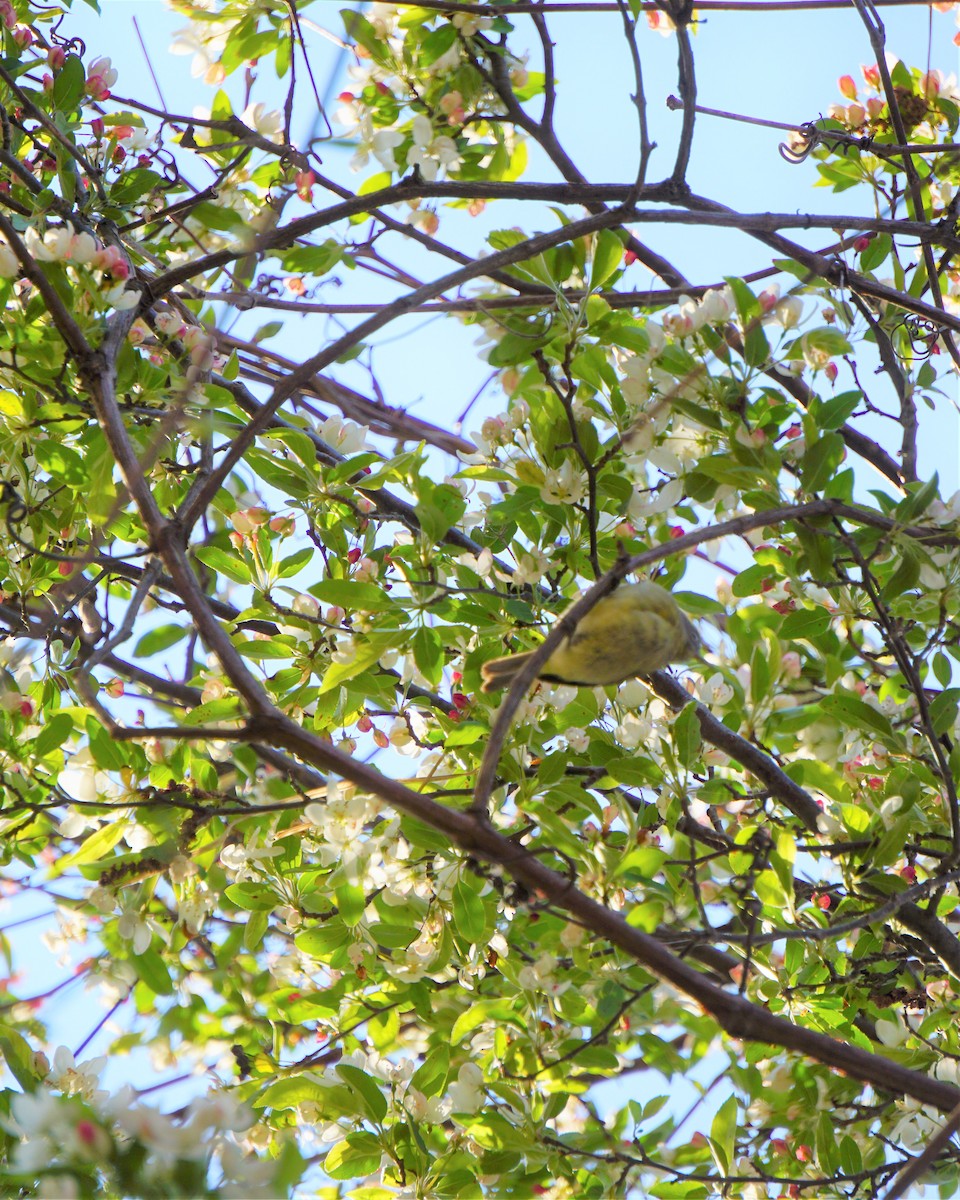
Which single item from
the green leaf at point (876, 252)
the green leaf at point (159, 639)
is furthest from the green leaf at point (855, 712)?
the green leaf at point (159, 639)

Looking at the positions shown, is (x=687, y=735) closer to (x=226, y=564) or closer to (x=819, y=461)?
(x=819, y=461)

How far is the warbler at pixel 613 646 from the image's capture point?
84.0 inches

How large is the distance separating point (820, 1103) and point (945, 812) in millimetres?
762

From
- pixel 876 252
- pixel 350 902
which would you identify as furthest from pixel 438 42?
pixel 350 902

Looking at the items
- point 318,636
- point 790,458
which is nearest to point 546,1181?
point 318,636

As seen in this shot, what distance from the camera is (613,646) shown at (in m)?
2.14

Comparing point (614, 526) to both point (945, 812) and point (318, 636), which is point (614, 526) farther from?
point (945, 812)

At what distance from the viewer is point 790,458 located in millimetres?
2293

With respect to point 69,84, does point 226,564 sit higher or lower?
lower

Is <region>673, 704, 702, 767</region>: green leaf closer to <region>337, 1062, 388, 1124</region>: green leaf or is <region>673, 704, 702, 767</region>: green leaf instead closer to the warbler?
the warbler

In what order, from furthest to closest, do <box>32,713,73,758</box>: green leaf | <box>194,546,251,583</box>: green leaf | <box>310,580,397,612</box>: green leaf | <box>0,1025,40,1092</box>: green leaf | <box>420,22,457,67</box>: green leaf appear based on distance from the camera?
<box>420,22,457,67</box>: green leaf, <box>194,546,251,583</box>: green leaf, <box>32,713,73,758</box>: green leaf, <box>0,1025,40,1092</box>: green leaf, <box>310,580,397,612</box>: green leaf

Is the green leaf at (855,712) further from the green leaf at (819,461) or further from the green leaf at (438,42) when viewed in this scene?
the green leaf at (438,42)

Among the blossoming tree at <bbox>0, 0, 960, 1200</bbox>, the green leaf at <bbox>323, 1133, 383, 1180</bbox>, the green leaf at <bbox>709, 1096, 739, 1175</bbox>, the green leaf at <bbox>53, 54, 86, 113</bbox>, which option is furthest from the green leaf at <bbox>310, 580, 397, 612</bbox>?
the green leaf at <bbox>53, 54, 86, 113</bbox>

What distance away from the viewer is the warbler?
2.13 m
